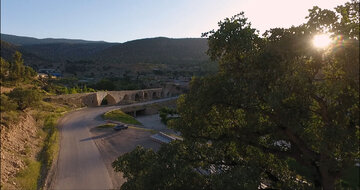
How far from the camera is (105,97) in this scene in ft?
182

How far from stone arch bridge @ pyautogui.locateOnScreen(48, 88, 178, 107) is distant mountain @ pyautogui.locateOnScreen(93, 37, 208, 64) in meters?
79.2

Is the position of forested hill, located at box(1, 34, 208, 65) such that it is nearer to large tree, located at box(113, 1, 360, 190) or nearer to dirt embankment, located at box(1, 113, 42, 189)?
dirt embankment, located at box(1, 113, 42, 189)

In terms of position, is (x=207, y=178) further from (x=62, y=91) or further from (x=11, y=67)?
(x=62, y=91)

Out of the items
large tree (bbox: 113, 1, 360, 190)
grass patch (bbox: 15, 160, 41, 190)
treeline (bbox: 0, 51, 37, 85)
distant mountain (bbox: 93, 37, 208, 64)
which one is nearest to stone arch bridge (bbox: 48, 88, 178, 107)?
treeline (bbox: 0, 51, 37, 85)

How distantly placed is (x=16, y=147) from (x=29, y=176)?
4.43m

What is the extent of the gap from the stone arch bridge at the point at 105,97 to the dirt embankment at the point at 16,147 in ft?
66.6

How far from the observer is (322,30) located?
17.3 feet

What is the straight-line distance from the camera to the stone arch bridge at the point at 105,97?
148 feet

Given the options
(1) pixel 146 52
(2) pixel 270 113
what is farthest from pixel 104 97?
(1) pixel 146 52

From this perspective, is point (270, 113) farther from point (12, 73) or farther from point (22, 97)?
point (12, 73)

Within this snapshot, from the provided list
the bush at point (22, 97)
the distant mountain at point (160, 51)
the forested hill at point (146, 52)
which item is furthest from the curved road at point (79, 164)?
the distant mountain at point (160, 51)

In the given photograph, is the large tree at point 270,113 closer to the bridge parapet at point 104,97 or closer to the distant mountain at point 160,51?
the bridge parapet at point 104,97

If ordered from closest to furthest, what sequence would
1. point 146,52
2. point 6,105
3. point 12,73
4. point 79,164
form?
point 79,164 → point 6,105 → point 12,73 → point 146,52

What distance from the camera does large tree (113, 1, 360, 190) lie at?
187 inches
